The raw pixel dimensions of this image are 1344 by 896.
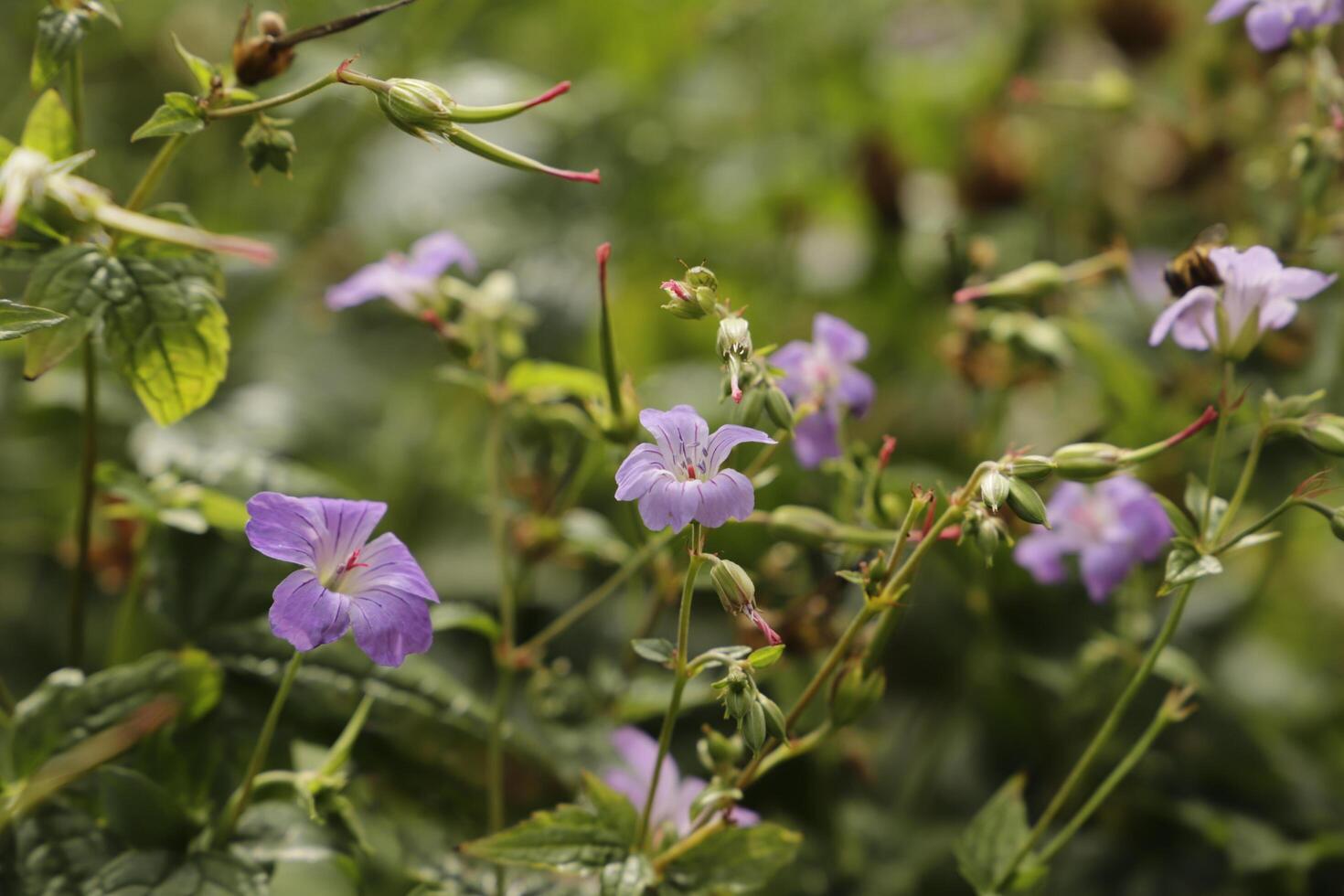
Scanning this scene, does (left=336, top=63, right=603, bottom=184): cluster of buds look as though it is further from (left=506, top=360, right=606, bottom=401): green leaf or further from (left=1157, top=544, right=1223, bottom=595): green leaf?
(left=1157, top=544, right=1223, bottom=595): green leaf

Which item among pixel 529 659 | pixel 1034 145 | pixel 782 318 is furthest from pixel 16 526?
pixel 1034 145

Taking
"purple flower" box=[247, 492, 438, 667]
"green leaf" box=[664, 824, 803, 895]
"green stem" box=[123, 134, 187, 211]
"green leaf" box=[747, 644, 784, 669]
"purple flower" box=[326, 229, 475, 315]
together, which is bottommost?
"green leaf" box=[664, 824, 803, 895]

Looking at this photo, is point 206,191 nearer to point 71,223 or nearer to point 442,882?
point 71,223

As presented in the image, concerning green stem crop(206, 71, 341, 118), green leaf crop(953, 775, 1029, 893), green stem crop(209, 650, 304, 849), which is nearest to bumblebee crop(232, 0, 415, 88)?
green stem crop(206, 71, 341, 118)

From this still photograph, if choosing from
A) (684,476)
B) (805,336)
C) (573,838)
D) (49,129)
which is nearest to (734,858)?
(573,838)

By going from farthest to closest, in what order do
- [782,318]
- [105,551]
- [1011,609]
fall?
[782,318]
[1011,609]
[105,551]

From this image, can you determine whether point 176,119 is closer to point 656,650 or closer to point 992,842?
point 656,650

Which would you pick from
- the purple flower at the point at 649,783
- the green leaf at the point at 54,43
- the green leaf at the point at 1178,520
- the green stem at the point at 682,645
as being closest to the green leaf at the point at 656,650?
the green stem at the point at 682,645
